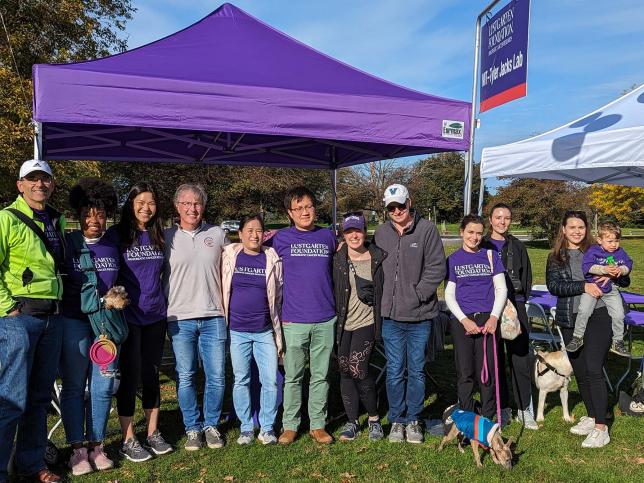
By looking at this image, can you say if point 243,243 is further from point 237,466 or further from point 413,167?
point 413,167

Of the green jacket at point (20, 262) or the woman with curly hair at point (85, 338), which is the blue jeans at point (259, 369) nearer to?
the woman with curly hair at point (85, 338)

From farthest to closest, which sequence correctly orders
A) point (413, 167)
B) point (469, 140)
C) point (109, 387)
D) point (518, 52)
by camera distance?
point (413, 167), point (469, 140), point (518, 52), point (109, 387)

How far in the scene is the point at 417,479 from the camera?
3176mm

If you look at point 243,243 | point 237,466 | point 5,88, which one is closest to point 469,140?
point 243,243

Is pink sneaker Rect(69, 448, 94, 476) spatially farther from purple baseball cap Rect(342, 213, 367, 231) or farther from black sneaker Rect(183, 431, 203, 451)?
purple baseball cap Rect(342, 213, 367, 231)

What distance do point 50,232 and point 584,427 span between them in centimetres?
395

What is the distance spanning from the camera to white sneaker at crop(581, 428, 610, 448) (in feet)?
11.8

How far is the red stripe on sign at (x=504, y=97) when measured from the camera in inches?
149

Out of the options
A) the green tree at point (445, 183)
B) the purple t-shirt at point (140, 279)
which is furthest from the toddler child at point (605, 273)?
the green tree at point (445, 183)

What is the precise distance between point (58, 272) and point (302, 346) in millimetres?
1600

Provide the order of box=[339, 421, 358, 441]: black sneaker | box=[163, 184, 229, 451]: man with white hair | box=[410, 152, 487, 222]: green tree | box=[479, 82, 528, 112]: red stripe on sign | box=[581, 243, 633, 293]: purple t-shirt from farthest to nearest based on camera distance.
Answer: box=[410, 152, 487, 222]: green tree < box=[479, 82, 528, 112]: red stripe on sign < box=[339, 421, 358, 441]: black sneaker < box=[581, 243, 633, 293]: purple t-shirt < box=[163, 184, 229, 451]: man with white hair

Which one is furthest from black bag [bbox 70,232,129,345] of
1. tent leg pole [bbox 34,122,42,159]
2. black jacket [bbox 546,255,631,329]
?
black jacket [bbox 546,255,631,329]

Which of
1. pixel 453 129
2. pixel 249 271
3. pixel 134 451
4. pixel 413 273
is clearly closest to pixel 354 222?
pixel 413 273

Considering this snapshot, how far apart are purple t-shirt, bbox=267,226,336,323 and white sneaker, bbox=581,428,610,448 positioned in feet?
6.70
